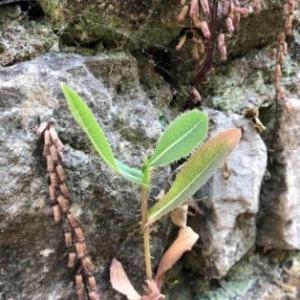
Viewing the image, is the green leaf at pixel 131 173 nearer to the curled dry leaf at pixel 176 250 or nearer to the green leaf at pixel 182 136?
the green leaf at pixel 182 136

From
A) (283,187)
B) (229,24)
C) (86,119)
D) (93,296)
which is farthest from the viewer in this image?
(283,187)

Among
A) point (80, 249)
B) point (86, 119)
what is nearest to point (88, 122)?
point (86, 119)

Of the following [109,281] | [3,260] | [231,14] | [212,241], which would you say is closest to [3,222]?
[3,260]

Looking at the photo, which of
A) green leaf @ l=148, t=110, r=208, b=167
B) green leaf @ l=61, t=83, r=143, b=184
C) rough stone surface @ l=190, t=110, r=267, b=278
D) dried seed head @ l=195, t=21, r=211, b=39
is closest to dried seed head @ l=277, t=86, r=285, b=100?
rough stone surface @ l=190, t=110, r=267, b=278

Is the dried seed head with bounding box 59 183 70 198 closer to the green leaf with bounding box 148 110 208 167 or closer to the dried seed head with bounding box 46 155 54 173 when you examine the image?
the dried seed head with bounding box 46 155 54 173

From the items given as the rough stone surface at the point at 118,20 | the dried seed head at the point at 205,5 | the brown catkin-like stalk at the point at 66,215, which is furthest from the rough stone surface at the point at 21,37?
the dried seed head at the point at 205,5

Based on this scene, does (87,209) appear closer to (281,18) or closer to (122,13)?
(122,13)

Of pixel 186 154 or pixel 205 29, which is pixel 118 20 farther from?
pixel 186 154
